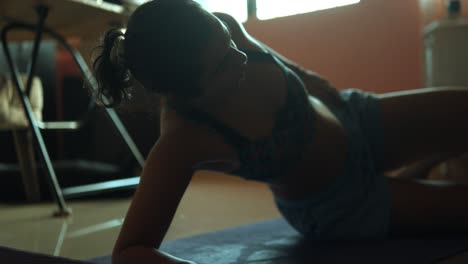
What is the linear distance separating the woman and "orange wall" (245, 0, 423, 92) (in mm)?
794

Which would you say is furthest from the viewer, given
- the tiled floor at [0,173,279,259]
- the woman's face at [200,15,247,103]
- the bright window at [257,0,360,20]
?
the bright window at [257,0,360,20]

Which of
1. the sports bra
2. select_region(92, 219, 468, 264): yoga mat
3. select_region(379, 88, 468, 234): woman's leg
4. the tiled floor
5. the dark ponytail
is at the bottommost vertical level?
the tiled floor

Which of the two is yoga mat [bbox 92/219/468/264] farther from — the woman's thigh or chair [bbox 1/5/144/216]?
chair [bbox 1/5/144/216]

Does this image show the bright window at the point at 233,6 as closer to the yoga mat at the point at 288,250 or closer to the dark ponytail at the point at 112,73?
the yoga mat at the point at 288,250

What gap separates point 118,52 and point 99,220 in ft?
2.39

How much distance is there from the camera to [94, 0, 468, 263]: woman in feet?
2.05

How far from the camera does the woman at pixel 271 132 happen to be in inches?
24.6

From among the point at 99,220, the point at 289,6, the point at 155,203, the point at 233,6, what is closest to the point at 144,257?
the point at 155,203

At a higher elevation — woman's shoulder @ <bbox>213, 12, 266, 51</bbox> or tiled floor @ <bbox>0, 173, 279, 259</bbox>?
woman's shoulder @ <bbox>213, 12, 266, 51</bbox>

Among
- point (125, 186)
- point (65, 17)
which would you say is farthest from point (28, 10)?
point (125, 186)

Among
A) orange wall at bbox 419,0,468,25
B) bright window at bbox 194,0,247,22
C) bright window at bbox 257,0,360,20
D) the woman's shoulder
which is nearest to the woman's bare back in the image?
the woman's shoulder

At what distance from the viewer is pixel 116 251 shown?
0.67m

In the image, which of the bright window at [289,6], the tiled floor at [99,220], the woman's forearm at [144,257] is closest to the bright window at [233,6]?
the bright window at [289,6]

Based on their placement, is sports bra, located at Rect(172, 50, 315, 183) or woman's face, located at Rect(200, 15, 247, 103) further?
sports bra, located at Rect(172, 50, 315, 183)
